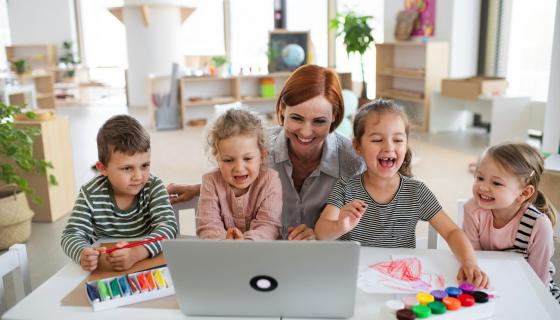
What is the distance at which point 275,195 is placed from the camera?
1.50m

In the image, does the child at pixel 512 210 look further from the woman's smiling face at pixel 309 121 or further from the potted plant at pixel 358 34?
the potted plant at pixel 358 34

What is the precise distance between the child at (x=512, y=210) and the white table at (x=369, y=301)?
20 centimetres

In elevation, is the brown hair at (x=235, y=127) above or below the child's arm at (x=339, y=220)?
above

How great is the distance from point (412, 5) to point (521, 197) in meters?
5.85

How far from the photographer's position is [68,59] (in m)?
9.69

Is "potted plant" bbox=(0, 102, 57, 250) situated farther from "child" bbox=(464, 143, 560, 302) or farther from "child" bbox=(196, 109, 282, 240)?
"child" bbox=(464, 143, 560, 302)

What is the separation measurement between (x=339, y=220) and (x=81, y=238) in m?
0.68

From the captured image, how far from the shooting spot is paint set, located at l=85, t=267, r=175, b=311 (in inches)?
41.7

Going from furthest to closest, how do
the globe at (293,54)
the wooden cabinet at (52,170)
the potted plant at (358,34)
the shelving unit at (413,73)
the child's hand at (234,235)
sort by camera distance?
the globe at (293,54)
the potted plant at (358,34)
the shelving unit at (413,73)
the wooden cabinet at (52,170)
the child's hand at (234,235)

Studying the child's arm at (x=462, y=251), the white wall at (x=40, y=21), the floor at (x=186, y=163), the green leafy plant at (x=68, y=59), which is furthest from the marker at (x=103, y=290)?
the white wall at (x=40, y=21)

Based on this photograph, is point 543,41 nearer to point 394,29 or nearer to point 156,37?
point 394,29

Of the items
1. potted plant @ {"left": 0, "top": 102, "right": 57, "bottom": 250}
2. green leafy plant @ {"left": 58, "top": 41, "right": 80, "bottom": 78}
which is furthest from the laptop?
green leafy plant @ {"left": 58, "top": 41, "right": 80, "bottom": 78}

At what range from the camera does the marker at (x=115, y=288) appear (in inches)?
42.4

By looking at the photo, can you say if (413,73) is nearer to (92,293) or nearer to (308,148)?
(308,148)
